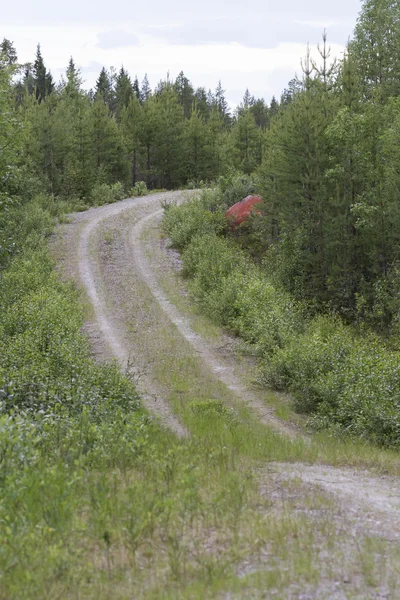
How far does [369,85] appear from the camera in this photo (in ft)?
108

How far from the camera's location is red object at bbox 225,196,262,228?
93.9ft

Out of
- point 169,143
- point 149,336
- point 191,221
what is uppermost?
point 169,143

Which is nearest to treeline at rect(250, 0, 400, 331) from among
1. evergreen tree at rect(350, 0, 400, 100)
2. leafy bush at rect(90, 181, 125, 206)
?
evergreen tree at rect(350, 0, 400, 100)

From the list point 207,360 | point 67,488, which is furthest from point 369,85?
point 67,488

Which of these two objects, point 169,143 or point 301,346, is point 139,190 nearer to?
point 169,143

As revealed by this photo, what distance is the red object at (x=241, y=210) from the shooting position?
28625mm

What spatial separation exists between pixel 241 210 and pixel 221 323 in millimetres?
11498

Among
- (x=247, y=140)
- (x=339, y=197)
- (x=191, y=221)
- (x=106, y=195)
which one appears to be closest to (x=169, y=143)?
(x=247, y=140)

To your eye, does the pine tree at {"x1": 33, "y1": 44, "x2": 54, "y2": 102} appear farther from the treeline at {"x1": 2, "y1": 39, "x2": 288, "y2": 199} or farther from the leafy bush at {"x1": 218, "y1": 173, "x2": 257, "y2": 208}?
the leafy bush at {"x1": 218, "y1": 173, "x2": 257, "y2": 208}

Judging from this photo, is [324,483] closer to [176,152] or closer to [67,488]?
[67,488]

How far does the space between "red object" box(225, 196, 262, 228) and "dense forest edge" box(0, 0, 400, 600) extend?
0.45 metres

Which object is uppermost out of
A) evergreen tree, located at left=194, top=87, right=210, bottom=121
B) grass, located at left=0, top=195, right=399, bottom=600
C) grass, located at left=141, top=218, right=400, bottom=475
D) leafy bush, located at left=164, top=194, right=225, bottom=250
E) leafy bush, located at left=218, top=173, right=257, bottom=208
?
evergreen tree, located at left=194, top=87, right=210, bottom=121

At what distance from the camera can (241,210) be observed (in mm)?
29031

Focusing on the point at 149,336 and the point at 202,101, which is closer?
the point at 149,336
